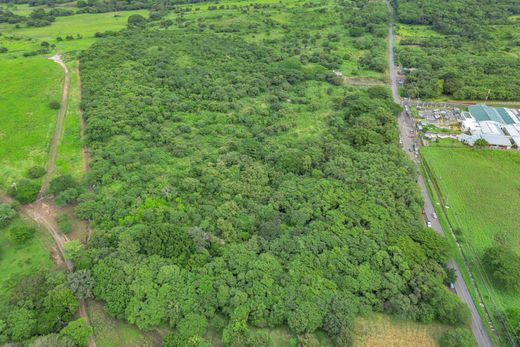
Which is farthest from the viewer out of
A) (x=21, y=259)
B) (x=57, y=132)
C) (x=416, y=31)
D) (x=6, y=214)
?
(x=416, y=31)

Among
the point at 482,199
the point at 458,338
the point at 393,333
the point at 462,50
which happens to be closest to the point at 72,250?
the point at 393,333

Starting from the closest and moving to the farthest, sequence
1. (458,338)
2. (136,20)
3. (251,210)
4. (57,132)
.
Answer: (458,338), (251,210), (57,132), (136,20)

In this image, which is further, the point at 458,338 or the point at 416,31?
the point at 416,31

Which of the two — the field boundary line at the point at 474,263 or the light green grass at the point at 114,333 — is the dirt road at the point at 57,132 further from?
the field boundary line at the point at 474,263

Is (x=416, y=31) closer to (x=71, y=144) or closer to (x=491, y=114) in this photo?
(x=491, y=114)

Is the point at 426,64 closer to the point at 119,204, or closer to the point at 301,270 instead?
the point at 301,270
